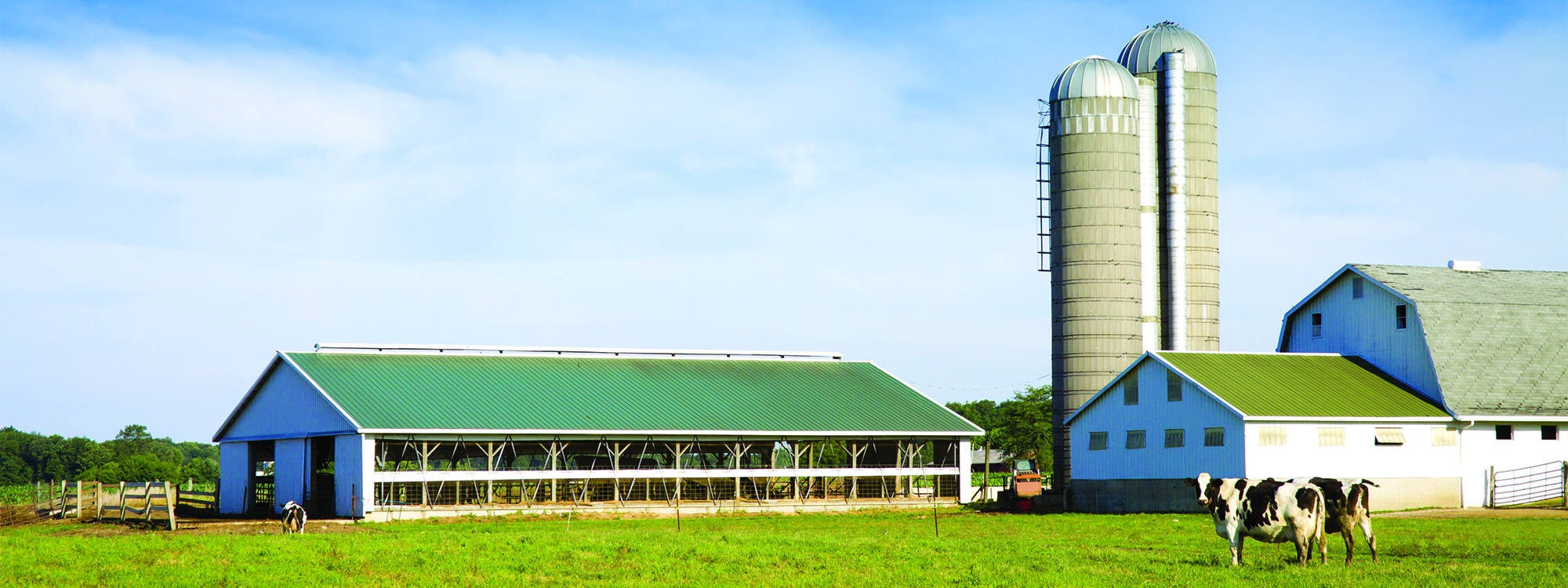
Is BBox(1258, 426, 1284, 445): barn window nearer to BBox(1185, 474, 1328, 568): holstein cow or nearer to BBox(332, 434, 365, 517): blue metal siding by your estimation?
BBox(1185, 474, 1328, 568): holstein cow

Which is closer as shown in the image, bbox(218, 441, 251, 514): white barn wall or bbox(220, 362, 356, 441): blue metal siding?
bbox(220, 362, 356, 441): blue metal siding

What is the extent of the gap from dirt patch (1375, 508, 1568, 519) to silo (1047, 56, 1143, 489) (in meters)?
19.5

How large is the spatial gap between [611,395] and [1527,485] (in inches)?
1309

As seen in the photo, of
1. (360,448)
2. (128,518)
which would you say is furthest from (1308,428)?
(128,518)

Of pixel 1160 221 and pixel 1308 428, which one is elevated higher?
pixel 1160 221

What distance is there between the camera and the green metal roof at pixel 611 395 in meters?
49.3

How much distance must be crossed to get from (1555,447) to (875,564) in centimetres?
3508

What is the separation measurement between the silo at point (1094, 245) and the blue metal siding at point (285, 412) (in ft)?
106

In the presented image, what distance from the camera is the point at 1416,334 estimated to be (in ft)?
163

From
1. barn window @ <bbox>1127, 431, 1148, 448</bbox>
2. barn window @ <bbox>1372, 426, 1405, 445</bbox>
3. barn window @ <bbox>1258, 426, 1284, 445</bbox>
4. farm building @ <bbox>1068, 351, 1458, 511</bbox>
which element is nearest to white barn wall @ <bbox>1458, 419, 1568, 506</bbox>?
farm building @ <bbox>1068, 351, 1458, 511</bbox>

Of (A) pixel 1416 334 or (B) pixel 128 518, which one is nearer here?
(B) pixel 128 518

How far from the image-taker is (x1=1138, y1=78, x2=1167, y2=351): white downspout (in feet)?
210

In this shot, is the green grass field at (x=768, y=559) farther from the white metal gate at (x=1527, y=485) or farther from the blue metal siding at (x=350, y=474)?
the white metal gate at (x=1527, y=485)

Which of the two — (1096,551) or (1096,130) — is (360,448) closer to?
(1096,551)
